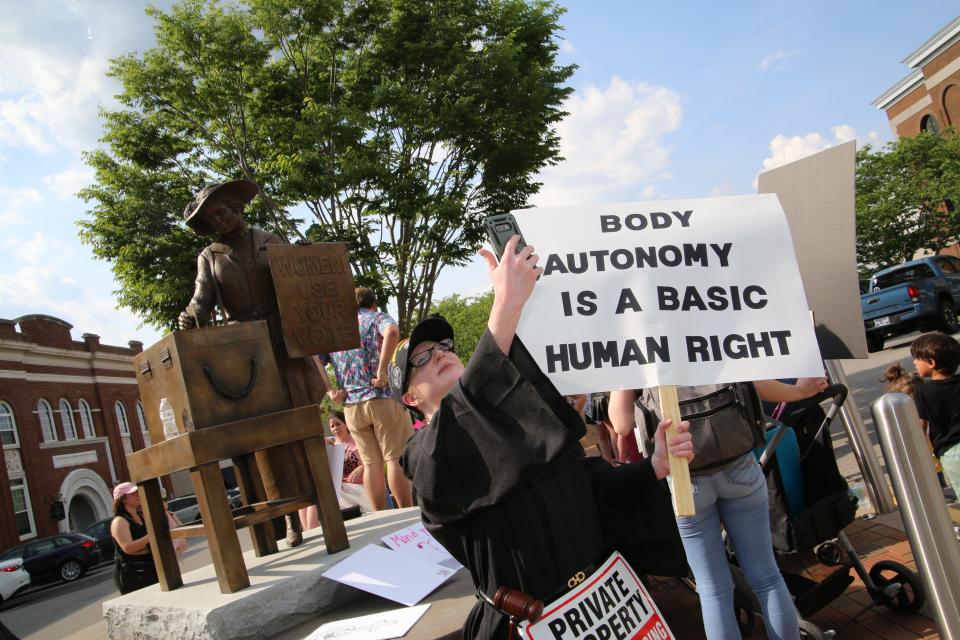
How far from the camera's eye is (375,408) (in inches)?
207

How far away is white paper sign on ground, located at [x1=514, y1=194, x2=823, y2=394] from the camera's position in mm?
1975

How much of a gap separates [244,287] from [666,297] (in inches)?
101

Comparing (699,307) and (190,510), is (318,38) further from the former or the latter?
(190,510)

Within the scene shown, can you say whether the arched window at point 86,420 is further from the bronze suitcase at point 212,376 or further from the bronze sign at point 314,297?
the bronze sign at point 314,297

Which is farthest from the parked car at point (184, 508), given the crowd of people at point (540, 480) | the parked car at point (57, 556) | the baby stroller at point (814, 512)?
the crowd of people at point (540, 480)

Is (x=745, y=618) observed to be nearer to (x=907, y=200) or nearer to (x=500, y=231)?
(x=500, y=231)

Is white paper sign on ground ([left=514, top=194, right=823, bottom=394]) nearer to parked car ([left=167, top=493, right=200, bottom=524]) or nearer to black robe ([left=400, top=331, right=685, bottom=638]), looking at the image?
black robe ([left=400, top=331, right=685, bottom=638])

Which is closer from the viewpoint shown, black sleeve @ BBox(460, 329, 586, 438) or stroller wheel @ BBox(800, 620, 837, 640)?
black sleeve @ BBox(460, 329, 586, 438)

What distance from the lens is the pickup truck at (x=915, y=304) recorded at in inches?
643

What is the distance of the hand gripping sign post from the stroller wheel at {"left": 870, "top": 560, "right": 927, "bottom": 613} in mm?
2003

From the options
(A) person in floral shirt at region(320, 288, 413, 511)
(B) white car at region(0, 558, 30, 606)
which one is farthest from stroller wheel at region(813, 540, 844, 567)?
(B) white car at region(0, 558, 30, 606)

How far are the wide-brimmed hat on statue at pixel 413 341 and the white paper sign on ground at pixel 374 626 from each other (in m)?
1.04

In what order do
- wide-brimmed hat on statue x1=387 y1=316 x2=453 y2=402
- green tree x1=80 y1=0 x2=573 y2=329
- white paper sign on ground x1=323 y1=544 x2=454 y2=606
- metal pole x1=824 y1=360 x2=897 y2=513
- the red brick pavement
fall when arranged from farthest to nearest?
green tree x1=80 y1=0 x2=573 y2=329
metal pole x1=824 y1=360 x2=897 y2=513
the red brick pavement
white paper sign on ground x1=323 y1=544 x2=454 y2=606
wide-brimmed hat on statue x1=387 y1=316 x2=453 y2=402

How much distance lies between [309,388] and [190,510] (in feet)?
89.5
